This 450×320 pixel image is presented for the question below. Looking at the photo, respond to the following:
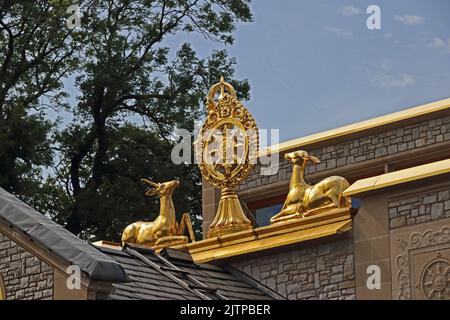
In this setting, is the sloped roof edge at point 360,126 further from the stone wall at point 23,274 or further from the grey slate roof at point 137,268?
the stone wall at point 23,274

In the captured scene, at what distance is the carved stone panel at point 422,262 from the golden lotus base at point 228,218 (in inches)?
152

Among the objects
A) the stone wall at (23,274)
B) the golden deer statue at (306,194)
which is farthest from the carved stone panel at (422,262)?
the stone wall at (23,274)

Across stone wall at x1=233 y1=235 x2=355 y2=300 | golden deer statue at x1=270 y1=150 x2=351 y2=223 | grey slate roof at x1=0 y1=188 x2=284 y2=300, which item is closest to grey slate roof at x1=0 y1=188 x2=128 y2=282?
grey slate roof at x1=0 y1=188 x2=284 y2=300

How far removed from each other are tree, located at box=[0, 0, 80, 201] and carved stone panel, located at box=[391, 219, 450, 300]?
17202 millimetres

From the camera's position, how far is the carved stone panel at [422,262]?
79.4 ft

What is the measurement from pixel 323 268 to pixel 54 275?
599cm

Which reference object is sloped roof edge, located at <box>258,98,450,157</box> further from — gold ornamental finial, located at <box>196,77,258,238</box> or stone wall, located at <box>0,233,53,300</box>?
stone wall, located at <box>0,233,53,300</box>

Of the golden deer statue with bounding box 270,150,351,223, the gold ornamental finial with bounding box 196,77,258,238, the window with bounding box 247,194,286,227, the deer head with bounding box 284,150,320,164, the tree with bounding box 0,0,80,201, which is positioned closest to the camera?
the golden deer statue with bounding box 270,150,351,223

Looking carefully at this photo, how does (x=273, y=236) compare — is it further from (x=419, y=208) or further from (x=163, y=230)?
(x=419, y=208)

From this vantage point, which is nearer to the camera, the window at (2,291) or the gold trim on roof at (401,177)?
the window at (2,291)

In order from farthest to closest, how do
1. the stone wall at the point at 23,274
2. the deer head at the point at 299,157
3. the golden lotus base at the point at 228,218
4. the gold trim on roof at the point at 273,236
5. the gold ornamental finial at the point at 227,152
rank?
the gold ornamental finial at the point at 227,152, the golden lotus base at the point at 228,218, the deer head at the point at 299,157, the gold trim on roof at the point at 273,236, the stone wall at the point at 23,274

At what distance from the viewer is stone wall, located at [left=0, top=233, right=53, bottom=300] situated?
71.9 ft
